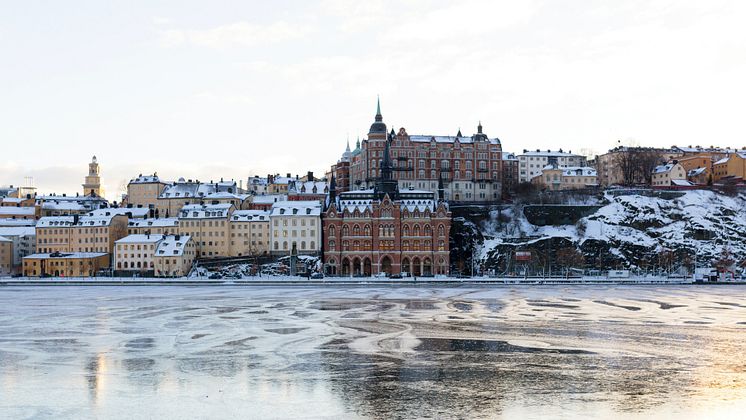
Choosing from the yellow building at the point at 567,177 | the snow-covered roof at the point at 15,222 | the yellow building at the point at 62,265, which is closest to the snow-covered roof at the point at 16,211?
the snow-covered roof at the point at 15,222

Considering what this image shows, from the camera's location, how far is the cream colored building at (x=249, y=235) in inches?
Result: 4998

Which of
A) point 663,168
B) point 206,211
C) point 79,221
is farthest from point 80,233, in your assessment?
point 663,168

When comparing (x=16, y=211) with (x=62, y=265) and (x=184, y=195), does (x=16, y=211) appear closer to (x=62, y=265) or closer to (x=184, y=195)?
(x=184, y=195)

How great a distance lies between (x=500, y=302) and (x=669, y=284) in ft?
136

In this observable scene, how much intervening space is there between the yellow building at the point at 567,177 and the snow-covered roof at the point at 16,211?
10240cm

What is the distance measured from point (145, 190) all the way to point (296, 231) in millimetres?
46051

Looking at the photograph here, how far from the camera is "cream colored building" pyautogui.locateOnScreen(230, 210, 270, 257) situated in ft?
416

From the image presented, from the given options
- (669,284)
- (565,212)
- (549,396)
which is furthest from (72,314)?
(565,212)

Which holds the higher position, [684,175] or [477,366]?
[684,175]

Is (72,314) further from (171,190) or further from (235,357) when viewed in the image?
(171,190)

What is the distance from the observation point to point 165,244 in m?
120

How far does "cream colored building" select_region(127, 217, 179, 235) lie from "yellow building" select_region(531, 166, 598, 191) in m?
75.5

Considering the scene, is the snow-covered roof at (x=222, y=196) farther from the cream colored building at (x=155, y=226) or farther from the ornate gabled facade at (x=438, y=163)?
the ornate gabled facade at (x=438, y=163)

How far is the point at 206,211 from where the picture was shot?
421 feet
